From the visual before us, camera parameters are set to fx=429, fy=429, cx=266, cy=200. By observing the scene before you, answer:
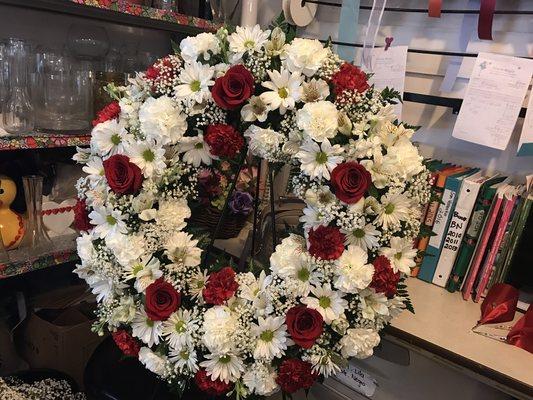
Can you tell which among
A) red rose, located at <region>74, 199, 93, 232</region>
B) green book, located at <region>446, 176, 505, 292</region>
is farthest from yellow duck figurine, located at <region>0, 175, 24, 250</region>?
green book, located at <region>446, 176, 505, 292</region>

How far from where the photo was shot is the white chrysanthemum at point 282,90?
821 millimetres

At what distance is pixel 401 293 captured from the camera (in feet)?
3.11

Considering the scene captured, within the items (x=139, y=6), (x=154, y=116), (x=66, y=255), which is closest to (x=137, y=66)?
(x=139, y=6)

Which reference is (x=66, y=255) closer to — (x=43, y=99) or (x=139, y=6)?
(x=43, y=99)

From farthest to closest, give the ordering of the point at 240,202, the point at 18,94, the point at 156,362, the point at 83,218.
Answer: the point at 240,202
the point at 18,94
the point at 83,218
the point at 156,362

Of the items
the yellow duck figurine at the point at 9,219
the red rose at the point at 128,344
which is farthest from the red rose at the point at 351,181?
the yellow duck figurine at the point at 9,219

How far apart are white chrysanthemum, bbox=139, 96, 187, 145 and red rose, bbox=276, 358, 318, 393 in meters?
0.50

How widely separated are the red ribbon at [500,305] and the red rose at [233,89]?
81 centimetres

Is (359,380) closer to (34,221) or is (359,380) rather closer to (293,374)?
(293,374)

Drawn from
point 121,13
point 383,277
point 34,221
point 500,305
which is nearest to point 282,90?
point 383,277

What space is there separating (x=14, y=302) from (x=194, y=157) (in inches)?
51.1

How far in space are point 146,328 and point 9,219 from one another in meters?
0.78

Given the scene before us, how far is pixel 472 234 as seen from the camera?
1.17 m

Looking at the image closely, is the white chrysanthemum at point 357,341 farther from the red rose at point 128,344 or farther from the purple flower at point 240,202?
the purple flower at point 240,202
